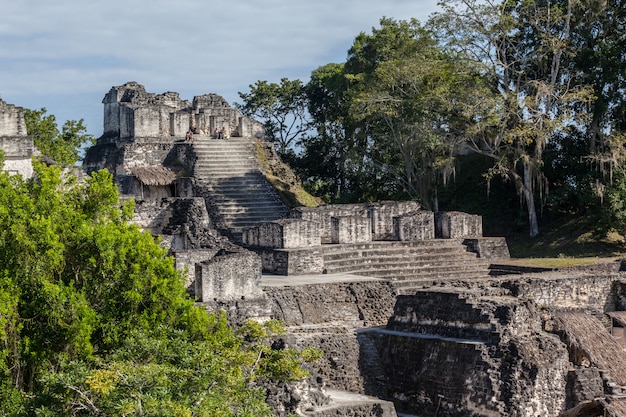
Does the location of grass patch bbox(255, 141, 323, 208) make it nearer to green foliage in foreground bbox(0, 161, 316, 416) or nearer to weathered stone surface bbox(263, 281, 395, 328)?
weathered stone surface bbox(263, 281, 395, 328)

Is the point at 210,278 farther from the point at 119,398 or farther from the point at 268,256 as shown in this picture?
the point at 119,398

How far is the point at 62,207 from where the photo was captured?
14.5 m

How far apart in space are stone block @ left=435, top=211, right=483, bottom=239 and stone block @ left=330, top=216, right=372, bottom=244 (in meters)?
2.37

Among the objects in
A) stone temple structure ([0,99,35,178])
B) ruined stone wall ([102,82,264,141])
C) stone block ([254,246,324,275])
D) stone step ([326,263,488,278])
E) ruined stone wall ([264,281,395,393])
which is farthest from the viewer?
ruined stone wall ([102,82,264,141])

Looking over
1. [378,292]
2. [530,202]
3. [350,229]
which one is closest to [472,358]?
[378,292]

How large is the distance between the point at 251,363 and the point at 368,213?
12.4 metres

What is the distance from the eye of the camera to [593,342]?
56.9ft

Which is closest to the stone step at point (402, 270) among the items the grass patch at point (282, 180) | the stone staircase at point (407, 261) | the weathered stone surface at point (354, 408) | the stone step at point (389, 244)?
the stone staircase at point (407, 261)

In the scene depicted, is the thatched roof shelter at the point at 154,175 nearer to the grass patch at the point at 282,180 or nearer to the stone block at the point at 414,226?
the grass patch at the point at 282,180

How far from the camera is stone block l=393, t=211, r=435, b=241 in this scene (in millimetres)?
24438

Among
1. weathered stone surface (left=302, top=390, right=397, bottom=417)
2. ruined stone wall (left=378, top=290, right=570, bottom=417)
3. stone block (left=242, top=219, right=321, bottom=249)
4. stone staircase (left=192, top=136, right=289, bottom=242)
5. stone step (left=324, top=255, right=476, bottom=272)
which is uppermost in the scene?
stone staircase (left=192, top=136, right=289, bottom=242)

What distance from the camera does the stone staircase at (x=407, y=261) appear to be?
72.4ft

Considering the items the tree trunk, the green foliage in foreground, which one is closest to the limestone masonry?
the green foliage in foreground

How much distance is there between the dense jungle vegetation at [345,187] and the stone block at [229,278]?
1.32m
